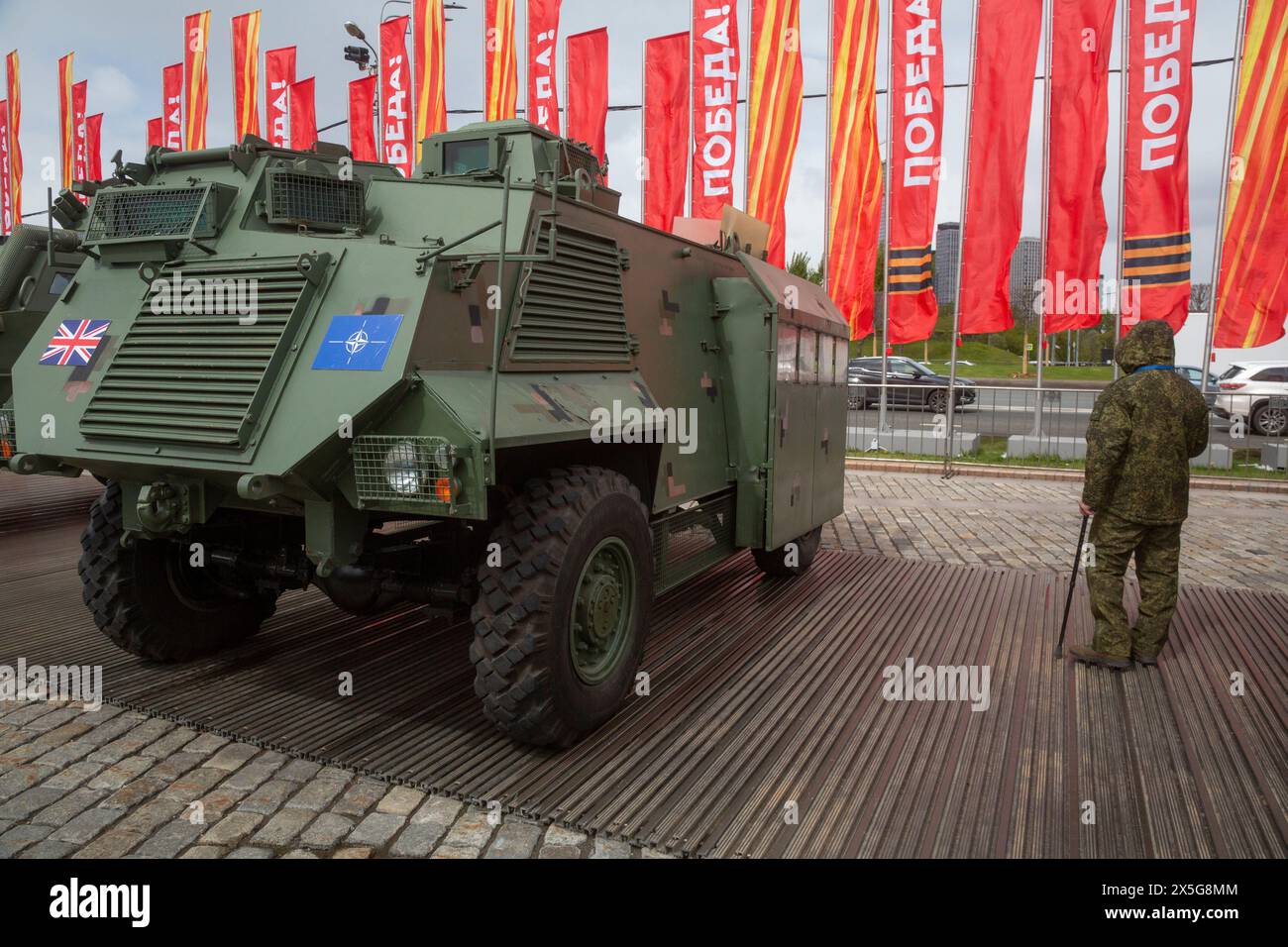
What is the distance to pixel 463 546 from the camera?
4.57 metres

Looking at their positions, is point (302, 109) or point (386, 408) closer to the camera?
point (386, 408)

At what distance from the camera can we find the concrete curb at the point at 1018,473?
11.8m

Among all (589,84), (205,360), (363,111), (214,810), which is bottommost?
(214,810)

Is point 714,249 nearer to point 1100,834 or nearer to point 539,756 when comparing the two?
point 539,756

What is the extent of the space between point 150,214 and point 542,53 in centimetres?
1331

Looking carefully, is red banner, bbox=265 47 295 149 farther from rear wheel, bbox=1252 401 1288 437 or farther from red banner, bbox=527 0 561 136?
rear wheel, bbox=1252 401 1288 437

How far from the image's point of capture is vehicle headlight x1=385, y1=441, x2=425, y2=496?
3.32 m

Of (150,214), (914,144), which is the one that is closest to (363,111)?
(914,144)

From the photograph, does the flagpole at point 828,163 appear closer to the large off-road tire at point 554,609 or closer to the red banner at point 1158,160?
the red banner at point 1158,160

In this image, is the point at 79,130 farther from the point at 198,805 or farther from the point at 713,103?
the point at 198,805

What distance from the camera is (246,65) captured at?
1908 centimetres

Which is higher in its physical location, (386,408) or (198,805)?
(386,408)

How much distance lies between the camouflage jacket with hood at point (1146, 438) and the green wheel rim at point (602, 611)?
2615 mm

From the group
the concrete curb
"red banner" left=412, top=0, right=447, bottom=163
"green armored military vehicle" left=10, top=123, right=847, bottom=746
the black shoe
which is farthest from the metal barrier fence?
"red banner" left=412, top=0, right=447, bottom=163
